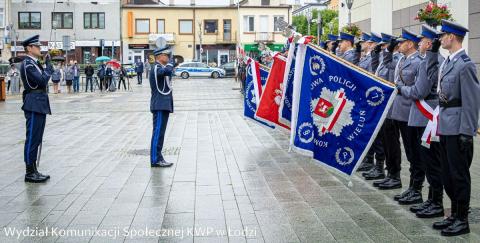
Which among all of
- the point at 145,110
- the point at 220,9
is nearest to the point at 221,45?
the point at 220,9

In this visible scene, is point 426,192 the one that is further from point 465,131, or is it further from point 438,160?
point 465,131

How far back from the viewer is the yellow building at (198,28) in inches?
2749

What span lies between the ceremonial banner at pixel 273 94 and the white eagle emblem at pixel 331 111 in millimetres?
3088

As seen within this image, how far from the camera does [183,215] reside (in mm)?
7141

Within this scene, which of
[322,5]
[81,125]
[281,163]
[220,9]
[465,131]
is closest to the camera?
[465,131]

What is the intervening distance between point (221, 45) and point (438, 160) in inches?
2612

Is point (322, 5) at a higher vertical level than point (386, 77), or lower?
higher

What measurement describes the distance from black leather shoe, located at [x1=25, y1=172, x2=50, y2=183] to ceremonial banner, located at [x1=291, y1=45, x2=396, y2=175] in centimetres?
371

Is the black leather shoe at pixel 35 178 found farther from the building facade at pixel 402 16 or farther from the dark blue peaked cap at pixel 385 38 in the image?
the building facade at pixel 402 16

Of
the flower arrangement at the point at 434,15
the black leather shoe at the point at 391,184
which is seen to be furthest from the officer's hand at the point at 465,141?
the flower arrangement at the point at 434,15

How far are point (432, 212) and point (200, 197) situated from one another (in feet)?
9.33

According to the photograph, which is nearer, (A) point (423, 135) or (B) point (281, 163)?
(A) point (423, 135)

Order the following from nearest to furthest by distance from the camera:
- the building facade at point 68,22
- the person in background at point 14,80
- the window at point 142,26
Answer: the person in background at point 14,80 < the building facade at point 68,22 < the window at point 142,26

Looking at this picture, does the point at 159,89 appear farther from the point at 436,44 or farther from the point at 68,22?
the point at 68,22
